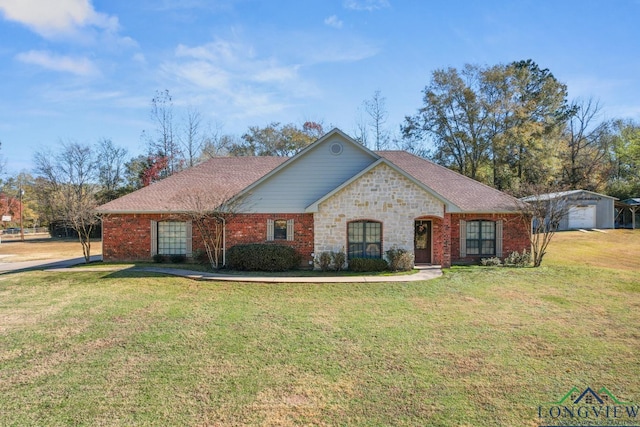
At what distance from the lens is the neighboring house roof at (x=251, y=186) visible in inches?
621

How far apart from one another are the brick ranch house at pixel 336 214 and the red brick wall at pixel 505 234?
→ 0.05m

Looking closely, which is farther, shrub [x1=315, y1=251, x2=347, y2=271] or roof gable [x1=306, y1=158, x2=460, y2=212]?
shrub [x1=315, y1=251, x2=347, y2=271]

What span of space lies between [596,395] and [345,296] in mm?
6424

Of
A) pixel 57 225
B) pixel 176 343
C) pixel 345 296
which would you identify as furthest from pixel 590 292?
pixel 57 225

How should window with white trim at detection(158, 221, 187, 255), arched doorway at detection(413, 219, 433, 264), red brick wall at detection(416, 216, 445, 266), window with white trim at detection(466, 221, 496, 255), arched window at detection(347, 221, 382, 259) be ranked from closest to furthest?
arched window at detection(347, 221, 382, 259) → red brick wall at detection(416, 216, 445, 266) → arched doorway at detection(413, 219, 433, 264) → window with white trim at detection(158, 221, 187, 255) → window with white trim at detection(466, 221, 496, 255)

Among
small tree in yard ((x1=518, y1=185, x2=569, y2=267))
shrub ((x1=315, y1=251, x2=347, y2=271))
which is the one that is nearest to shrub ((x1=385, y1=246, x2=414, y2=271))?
shrub ((x1=315, y1=251, x2=347, y2=271))

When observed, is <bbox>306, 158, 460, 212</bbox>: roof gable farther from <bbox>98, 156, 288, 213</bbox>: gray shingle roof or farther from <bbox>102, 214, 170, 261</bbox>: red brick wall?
<bbox>102, 214, 170, 261</bbox>: red brick wall

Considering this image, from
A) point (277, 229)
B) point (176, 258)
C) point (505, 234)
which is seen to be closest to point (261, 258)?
point (277, 229)

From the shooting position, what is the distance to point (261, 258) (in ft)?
47.4

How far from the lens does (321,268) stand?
14820 millimetres

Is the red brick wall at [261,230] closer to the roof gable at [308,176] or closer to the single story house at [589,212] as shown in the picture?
the roof gable at [308,176]

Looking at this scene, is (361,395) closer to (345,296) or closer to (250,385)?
(250,385)

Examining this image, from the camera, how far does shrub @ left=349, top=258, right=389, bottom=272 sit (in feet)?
46.9

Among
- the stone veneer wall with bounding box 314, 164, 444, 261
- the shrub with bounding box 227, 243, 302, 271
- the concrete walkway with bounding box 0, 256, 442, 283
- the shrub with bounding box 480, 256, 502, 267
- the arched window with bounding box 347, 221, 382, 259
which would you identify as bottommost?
the concrete walkway with bounding box 0, 256, 442, 283
